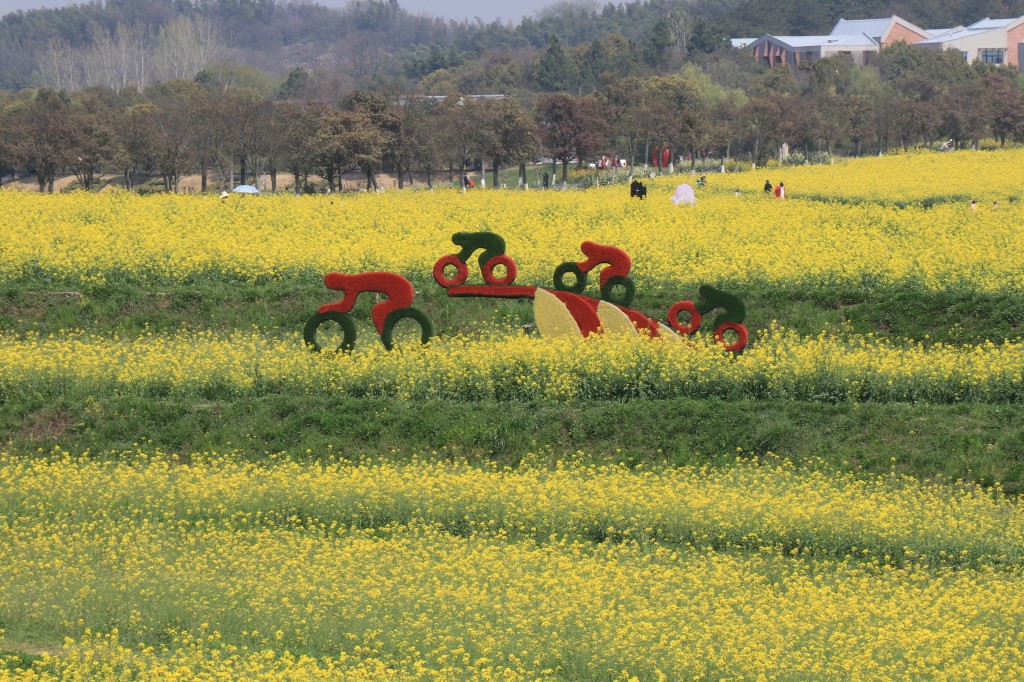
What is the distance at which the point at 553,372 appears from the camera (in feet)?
71.1

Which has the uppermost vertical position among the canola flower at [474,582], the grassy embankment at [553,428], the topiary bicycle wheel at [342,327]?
the topiary bicycle wheel at [342,327]

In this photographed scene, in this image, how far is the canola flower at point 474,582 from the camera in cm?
1291

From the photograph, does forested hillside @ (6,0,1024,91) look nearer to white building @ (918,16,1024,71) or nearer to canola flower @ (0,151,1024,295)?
white building @ (918,16,1024,71)

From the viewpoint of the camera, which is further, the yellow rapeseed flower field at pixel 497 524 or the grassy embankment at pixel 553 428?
the grassy embankment at pixel 553 428

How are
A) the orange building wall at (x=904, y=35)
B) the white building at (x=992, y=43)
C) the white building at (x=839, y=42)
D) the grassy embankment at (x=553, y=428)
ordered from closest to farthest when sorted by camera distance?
1. the grassy embankment at (x=553, y=428)
2. the white building at (x=992, y=43)
3. the white building at (x=839, y=42)
4. the orange building wall at (x=904, y=35)

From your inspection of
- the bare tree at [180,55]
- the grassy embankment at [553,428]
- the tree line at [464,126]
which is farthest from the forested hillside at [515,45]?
the grassy embankment at [553,428]

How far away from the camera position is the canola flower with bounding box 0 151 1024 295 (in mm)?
27891

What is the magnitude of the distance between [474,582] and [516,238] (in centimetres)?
1764

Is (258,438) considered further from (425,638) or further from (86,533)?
(425,638)

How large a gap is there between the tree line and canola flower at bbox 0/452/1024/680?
3246 centimetres

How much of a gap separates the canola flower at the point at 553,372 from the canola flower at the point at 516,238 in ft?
15.9

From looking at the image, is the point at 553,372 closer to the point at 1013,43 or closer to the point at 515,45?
the point at 1013,43

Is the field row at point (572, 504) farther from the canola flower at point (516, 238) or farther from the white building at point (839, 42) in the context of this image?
the white building at point (839, 42)

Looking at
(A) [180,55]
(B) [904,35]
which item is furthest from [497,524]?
(A) [180,55]
